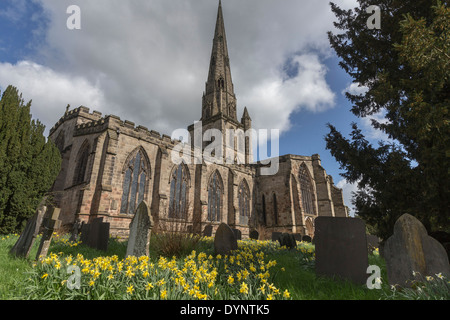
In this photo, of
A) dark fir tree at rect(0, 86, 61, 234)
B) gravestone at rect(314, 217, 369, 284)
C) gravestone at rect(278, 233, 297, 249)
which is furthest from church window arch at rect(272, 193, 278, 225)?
dark fir tree at rect(0, 86, 61, 234)

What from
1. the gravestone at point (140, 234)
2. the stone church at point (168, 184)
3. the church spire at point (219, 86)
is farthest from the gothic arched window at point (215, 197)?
the gravestone at point (140, 234)

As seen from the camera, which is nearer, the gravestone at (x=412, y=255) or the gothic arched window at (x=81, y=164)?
the gravestone at (x=412, y=255)

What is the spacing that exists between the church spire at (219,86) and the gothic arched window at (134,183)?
57.5 feet

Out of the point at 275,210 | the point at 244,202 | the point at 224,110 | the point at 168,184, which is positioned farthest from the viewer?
the point at 224,110

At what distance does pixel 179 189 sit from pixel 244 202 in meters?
8.66

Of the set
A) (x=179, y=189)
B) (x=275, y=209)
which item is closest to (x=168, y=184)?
(x=179, y=189)

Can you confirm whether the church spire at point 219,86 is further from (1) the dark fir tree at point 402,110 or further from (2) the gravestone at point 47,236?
(2) the gravestone at point 47,236

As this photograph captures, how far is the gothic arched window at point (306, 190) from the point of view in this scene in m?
25.3

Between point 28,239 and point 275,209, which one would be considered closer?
point 28,239

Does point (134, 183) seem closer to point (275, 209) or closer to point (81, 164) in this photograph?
point (81, 164)

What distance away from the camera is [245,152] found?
3431 cm

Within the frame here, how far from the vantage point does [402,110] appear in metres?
5.49

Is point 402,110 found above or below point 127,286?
above

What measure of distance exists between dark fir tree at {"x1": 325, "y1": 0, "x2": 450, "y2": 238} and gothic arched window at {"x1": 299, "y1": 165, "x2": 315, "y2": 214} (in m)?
17.7
